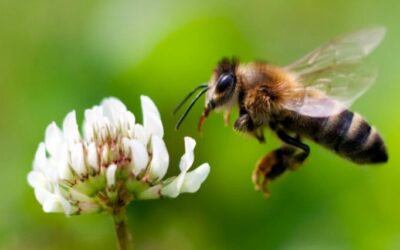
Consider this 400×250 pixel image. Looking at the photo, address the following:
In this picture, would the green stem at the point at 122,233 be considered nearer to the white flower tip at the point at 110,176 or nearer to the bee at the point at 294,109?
the white flower tip at the point at 110,176

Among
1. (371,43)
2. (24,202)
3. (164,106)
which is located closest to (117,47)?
(164,106)

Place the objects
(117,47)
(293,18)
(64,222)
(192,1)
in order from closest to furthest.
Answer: (64,222) → (117,47) → (192,1) → (293,18)

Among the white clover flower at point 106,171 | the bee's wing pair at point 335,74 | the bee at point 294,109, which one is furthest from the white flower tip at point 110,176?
the bee's wing pair at point 335,74

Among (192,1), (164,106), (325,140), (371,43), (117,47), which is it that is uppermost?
(192,1)

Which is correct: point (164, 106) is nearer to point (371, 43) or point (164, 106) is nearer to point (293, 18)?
point (371, 43)

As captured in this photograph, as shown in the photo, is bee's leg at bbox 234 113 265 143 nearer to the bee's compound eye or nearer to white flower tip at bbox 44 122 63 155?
the bee's compound eye

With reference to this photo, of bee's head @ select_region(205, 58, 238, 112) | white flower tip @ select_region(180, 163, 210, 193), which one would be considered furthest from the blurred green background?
white flower tip @ select_region(180, 163, 210, 193)
